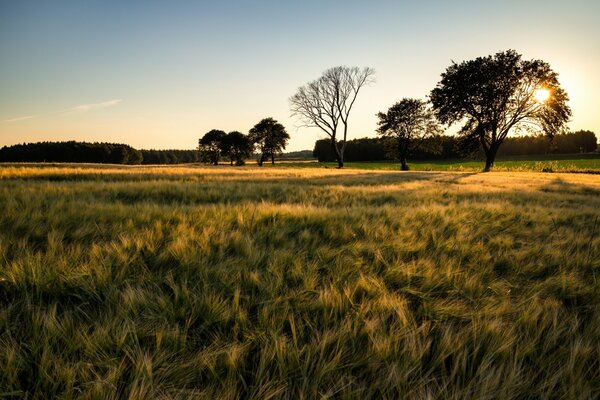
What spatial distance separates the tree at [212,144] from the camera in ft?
282

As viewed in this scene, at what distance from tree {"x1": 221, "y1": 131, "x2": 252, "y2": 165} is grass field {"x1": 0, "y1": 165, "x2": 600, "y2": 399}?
8242cm

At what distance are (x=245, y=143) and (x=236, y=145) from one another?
2652mm

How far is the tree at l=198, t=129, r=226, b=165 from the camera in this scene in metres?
85.9

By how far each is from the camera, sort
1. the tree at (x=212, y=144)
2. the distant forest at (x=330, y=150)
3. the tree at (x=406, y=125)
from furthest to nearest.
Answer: the distant forest at (x=330, y=150)
the tree at (x=212, y=144)
the tree at (x=406, y=125)

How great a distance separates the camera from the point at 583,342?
4.39 feet

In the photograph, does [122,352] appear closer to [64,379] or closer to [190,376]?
A: [64,379]

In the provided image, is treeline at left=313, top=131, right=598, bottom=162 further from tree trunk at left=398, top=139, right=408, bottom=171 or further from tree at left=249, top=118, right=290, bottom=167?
tree trunk at left=398, top=139, right=408, bottom=171

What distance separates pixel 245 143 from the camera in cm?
8294

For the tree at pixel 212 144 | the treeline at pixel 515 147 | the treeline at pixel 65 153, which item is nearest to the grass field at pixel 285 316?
the tree at pixel 212 144

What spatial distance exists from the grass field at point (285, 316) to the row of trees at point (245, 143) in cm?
7323

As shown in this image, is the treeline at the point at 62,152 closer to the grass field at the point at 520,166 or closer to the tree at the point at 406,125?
the grass field at the point at 520,166

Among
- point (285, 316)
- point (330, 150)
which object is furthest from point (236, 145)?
point (285, 316)

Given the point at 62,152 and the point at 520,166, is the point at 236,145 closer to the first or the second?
the point at 62,152

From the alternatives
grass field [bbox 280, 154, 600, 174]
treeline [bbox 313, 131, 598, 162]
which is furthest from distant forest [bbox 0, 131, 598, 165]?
grass field [bbox 280, 154, 600, 174]
